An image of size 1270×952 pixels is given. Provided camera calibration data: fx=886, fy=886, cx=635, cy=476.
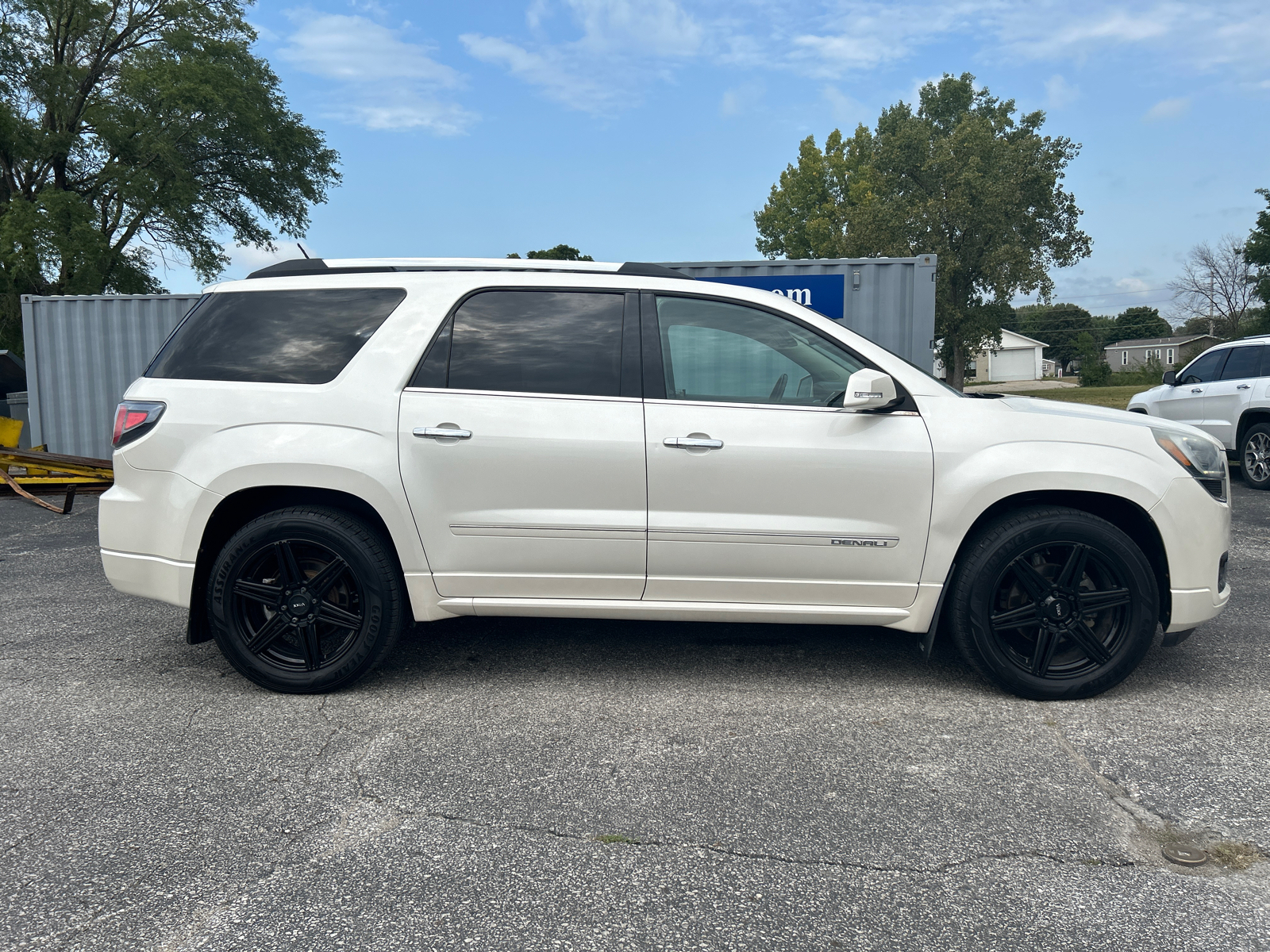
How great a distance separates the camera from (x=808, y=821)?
2762 millimetres

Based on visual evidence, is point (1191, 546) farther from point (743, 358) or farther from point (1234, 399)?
point (1234, 399)

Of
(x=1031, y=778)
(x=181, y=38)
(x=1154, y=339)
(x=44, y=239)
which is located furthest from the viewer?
(x=1154, y=339)

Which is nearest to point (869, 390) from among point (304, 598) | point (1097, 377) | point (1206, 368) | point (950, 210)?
point (304, 598)

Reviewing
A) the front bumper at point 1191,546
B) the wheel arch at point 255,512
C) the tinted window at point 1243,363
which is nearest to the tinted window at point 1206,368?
the tinted window at point 1243,363

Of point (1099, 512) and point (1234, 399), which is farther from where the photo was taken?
point (1234, 399)

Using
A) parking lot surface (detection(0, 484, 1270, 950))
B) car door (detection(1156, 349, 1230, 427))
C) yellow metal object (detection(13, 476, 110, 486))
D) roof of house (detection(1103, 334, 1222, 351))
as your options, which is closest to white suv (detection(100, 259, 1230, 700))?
parking lot surface (detection(0, 484, 1270, 950))

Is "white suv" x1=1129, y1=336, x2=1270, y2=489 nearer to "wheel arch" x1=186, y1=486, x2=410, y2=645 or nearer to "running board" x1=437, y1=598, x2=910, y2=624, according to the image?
"running board" x1=437, y1=598, x2=910, y2=624

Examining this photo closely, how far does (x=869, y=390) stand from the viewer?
11.6ft

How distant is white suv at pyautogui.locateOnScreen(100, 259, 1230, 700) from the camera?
3684mm

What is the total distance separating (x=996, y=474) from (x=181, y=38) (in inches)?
1188

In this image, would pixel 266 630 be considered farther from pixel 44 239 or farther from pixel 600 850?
pixel 44 239

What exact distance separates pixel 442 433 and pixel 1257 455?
1051cm

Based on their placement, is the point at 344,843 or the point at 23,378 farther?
the point at 23,378

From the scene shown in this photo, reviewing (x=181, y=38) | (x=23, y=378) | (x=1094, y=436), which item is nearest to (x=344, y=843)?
(x=1094, y=436)
